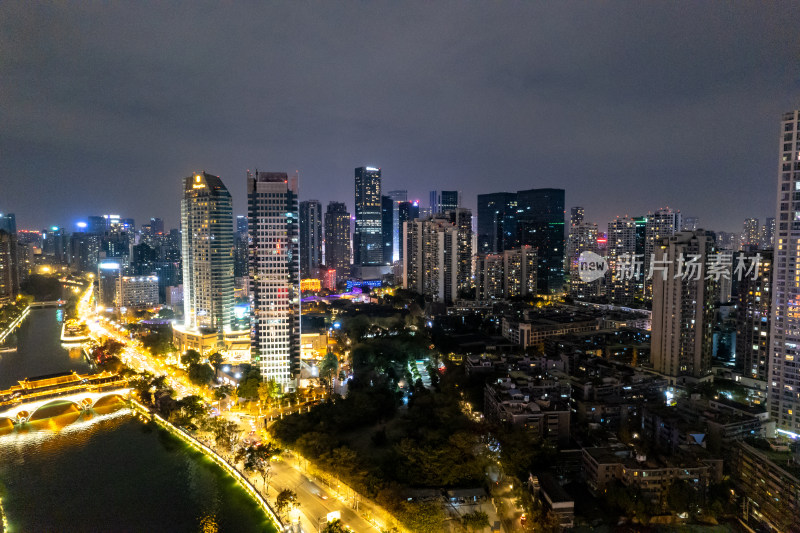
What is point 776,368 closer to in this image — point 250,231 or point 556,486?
point 556,486

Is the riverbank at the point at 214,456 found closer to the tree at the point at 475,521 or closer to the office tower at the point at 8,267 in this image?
the tree at the point at 475,521

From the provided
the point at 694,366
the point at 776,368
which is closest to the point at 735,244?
the point at 694,366

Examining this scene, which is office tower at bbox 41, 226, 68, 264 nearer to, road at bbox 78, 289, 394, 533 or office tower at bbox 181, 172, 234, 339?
office tower at bbox 181, 172, 234, 339

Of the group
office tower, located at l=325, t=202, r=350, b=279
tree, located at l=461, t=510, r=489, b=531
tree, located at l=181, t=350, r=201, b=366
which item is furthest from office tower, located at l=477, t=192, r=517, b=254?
tree, located at l=461, t=510, r=489, b=531

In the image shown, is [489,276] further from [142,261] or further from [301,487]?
[142,261]

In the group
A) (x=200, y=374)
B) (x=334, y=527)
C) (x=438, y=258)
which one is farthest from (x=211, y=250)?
(x=334, y=527)

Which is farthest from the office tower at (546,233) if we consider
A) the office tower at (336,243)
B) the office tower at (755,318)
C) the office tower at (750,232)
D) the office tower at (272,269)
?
the office tower at (272,269)
